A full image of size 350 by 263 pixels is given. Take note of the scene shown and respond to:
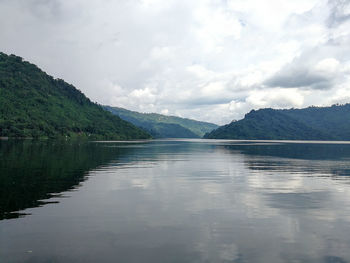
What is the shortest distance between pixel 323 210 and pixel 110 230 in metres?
22.9

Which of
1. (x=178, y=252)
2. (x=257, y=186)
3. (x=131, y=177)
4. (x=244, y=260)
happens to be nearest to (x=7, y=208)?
(x=178, y=252)

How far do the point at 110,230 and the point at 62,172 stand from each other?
39.3 m

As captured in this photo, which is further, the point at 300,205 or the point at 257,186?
the point at 257,186

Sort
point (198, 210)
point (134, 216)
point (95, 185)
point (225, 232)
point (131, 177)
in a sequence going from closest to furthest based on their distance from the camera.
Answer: point (225, 232), point (134, 216), point (198, 210), point (95, 185), point (131, 177)

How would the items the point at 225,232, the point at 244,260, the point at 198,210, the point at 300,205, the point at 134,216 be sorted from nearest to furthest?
1. the point at 244,260
2. the point at 225,232
3. the point at 134,216
4. the point at 198,210
5. the point at 300,205

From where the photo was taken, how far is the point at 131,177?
188 ft

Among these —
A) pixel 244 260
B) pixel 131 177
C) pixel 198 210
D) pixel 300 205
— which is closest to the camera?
pixel 244 260

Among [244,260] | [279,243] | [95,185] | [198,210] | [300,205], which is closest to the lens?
[244,260]

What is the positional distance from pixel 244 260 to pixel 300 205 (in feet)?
64.2

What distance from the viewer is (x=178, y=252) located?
797 inches

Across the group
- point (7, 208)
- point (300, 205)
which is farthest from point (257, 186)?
point (7, 208)

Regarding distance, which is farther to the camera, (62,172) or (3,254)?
(62,172)

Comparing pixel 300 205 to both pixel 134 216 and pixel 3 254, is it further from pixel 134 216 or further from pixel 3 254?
pixel 3 254

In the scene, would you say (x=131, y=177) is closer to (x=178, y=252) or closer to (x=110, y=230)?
(x=110, y=230)
